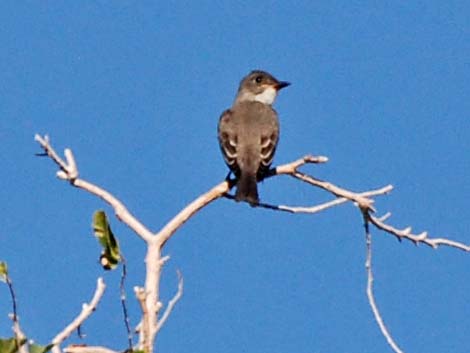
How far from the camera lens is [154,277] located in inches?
200

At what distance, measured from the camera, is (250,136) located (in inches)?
426

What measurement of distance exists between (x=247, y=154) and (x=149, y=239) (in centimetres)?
513

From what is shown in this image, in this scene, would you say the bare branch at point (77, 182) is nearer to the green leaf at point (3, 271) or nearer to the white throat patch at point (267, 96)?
the green leaf at point (3, 271)

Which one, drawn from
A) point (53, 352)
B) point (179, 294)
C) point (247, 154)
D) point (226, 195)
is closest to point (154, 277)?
point (179, 294)

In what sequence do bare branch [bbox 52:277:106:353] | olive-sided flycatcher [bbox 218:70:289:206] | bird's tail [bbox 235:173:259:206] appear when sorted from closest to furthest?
bare branch [bbox 52:277:106:353], bird's tail [bbox 235:173:259:206], olive-sided flycatcher [bbox 218:70:289:206]

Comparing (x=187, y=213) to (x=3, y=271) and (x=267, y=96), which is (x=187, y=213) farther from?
(x=267, y=96)

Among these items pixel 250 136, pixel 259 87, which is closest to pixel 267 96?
pixel 259 87

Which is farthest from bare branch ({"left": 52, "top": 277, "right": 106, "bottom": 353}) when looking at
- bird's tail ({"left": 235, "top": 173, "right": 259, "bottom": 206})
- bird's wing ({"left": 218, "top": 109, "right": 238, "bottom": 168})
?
bird's wing ({"left": 218, "top": 109, "right": 238, "bottom": 168})

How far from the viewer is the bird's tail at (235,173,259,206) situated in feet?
28.8

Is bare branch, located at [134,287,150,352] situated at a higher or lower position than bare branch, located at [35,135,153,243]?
lower

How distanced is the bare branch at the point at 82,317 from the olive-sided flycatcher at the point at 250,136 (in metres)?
3.99

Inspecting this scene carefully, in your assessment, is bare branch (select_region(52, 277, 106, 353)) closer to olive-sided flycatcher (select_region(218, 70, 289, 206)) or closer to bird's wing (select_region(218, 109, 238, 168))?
olive-sided flycatcher (select_region(218, 70, 289, 206))

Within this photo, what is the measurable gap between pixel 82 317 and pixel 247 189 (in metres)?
4.71

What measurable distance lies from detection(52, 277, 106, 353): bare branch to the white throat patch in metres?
7.58
